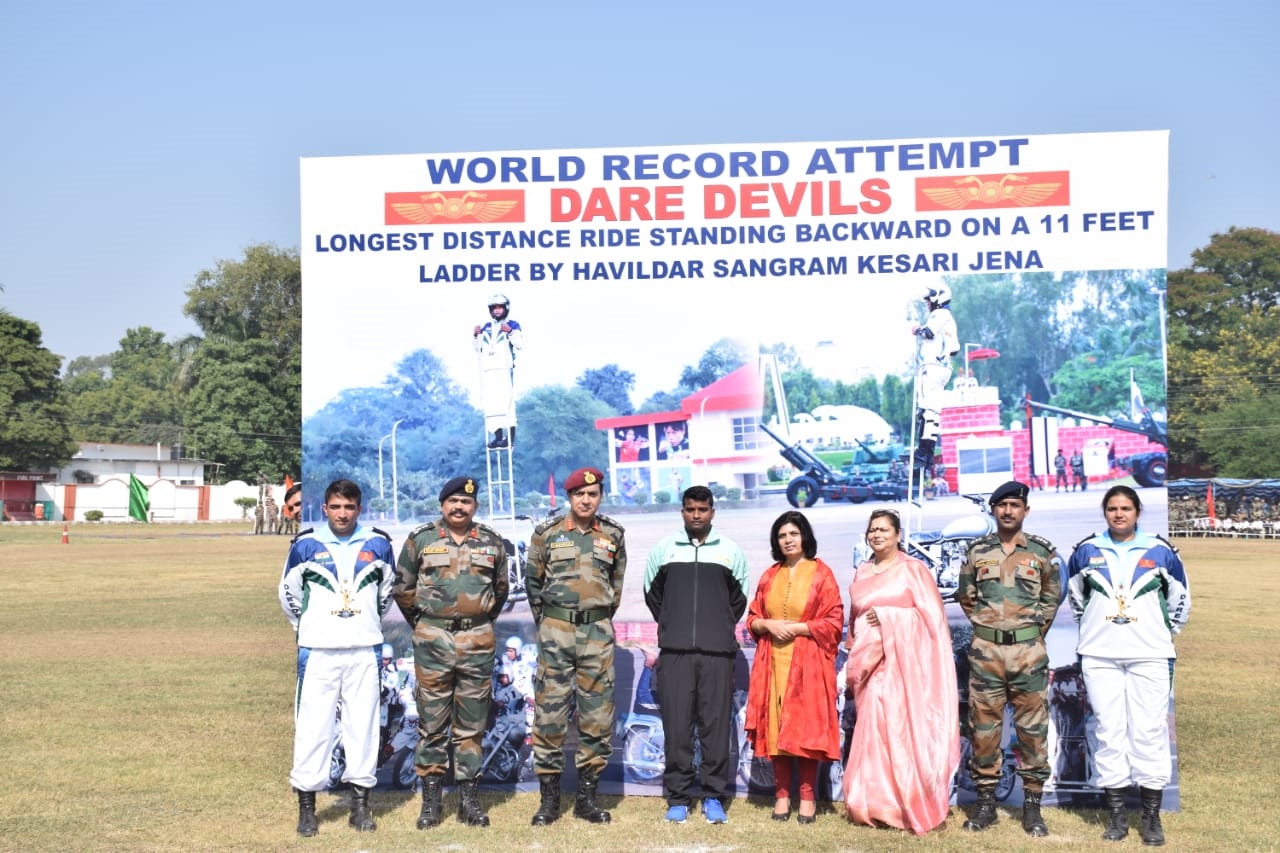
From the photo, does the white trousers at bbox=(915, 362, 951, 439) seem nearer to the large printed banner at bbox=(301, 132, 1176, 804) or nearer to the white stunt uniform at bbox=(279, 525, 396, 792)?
the large printed banner at bbox=(301, 132, 1176, 804)

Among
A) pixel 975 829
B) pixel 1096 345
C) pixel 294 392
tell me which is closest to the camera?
pixel 975 829

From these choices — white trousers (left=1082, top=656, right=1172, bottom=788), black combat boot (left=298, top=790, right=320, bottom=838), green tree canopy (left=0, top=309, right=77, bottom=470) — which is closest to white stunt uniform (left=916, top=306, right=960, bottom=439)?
white trousers (left=1082, top=656, right=1172, bottom=788)

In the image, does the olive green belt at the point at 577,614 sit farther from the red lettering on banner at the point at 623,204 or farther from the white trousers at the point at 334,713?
the red lettering on banner at the point at 623,204

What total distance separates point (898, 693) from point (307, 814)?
281 cm

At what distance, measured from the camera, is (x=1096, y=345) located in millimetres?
6840

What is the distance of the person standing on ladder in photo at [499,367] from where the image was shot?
23.2ft

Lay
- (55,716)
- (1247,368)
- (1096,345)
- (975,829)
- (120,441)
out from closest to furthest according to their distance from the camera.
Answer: (975,829) < (1096,345) < (55,716) < (1247,368) < (120,441)

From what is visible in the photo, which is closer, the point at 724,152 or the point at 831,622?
the point at 831,622

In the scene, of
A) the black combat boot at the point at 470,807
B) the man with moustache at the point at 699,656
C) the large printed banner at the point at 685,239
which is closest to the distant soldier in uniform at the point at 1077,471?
the large printed banner at the point at 685,239

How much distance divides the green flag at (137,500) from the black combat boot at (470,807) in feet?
179

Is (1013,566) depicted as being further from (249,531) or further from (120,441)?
(120,441)

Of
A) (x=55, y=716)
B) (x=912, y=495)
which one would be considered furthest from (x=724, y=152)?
(x=55, y=716)

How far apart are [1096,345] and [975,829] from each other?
2551 mm

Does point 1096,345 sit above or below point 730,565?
above
